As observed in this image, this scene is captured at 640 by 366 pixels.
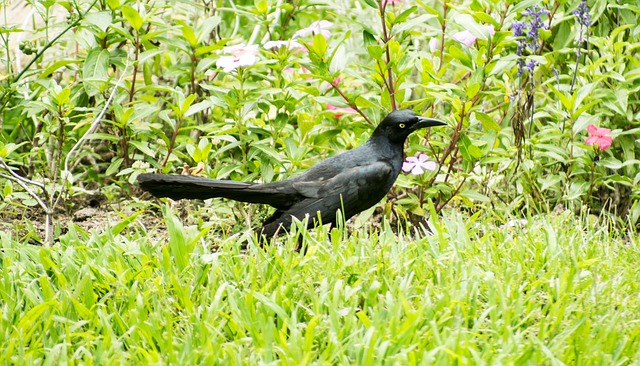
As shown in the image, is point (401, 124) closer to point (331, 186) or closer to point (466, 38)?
point (331, 186)

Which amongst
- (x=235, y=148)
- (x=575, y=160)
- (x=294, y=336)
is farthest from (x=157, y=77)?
(x=294, y=336)

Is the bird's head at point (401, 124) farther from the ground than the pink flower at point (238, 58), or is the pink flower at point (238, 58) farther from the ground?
the pink flower at point (238, 58)

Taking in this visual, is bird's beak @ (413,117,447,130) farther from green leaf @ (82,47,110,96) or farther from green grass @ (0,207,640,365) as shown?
green leaf @ (82,47,110,96)

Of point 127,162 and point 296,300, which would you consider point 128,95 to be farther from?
point 296,300

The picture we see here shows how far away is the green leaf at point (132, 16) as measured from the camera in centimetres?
496

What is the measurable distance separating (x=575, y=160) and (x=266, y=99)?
5.82ft

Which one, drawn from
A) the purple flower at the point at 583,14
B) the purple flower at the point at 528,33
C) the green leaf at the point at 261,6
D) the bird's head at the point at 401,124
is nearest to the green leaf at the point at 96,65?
the green leaf at the point at 261,6

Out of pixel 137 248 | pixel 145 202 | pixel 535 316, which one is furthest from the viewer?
pixel 145 202

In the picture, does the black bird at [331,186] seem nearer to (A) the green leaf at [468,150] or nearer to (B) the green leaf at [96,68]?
(A) the green leaf at [468,150]

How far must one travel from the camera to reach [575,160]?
17.4ft

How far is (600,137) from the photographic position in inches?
204

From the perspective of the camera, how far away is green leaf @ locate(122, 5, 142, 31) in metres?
4.96

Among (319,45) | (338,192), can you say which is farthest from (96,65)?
(338,192)

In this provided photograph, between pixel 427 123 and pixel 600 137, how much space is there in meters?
0.97
